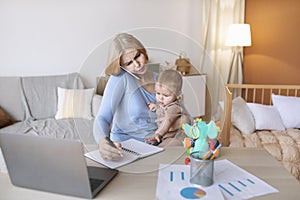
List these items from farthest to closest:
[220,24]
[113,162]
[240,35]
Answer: [220,24] < [240,35] < [113,162]

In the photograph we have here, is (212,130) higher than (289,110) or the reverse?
higher

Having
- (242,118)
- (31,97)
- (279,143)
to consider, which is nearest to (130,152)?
(279,143)

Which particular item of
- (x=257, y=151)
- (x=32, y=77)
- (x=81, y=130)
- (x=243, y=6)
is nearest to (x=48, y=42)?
(x=32, y=77)

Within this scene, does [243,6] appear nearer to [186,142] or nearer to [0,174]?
[186,142]

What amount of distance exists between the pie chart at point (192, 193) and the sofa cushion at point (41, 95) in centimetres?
241

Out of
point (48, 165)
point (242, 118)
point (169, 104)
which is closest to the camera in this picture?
point (48, 165)

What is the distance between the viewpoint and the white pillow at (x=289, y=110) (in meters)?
2.94

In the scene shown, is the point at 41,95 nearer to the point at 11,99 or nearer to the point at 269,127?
the point at 11,99

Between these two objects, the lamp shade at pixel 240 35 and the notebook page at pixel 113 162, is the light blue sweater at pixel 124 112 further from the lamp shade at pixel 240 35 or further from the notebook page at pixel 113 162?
the lamp shade at pixel 240 35

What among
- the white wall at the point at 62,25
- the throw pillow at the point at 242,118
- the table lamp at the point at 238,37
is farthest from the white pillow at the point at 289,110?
the white wall at the point at 62,25

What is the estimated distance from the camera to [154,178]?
1021 millimetres

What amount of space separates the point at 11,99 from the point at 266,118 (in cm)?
255

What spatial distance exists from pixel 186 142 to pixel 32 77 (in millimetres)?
2641

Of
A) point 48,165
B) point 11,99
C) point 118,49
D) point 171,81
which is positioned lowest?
point 11,99
